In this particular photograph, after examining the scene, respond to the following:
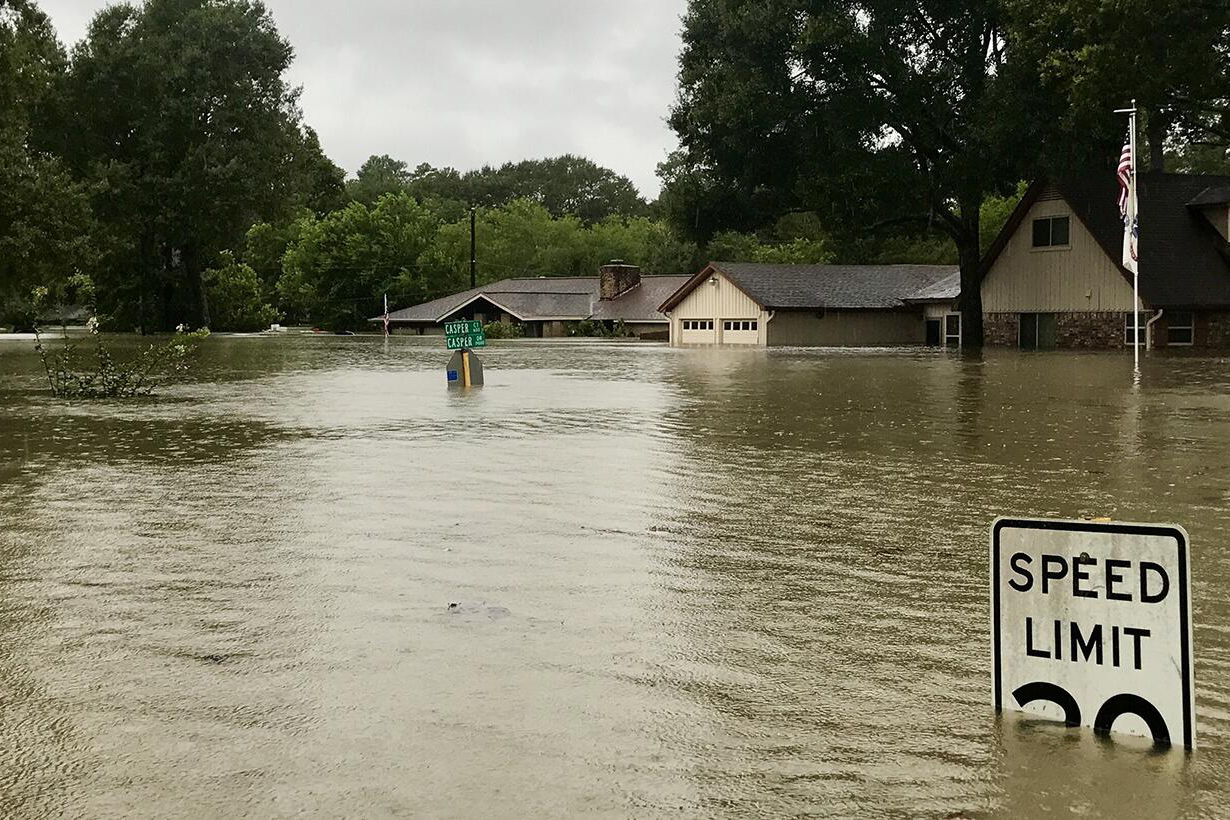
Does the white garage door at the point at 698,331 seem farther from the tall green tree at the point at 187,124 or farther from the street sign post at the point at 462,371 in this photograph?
the street sign post at the point at 462,371

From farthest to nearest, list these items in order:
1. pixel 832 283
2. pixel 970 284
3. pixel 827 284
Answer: pixel 832 283 → pixel 827 284 → pixel 970 284

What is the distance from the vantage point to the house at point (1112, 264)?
50.1m

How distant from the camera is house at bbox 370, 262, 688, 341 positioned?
10133 cm

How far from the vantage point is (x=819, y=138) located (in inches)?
2061

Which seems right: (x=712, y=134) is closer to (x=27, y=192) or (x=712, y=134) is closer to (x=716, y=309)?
(x=716, y=309)

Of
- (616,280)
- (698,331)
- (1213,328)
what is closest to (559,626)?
(1213,328)

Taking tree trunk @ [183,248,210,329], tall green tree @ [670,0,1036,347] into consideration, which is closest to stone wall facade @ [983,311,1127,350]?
tall green tree @ [670,0,1036,347]

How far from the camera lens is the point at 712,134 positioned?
176ft

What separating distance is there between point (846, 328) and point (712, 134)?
24.0 meters

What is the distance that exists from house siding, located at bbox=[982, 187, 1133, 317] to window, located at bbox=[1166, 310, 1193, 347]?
1684mm

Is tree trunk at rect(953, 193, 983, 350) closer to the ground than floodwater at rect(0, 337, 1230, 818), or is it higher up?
higher up

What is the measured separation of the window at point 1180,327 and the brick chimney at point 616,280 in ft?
192

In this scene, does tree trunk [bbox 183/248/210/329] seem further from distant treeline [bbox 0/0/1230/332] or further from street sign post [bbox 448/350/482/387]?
street sign post [bbox 448/350/482/387]

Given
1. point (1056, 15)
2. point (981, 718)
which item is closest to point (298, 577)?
point (981, 718)
